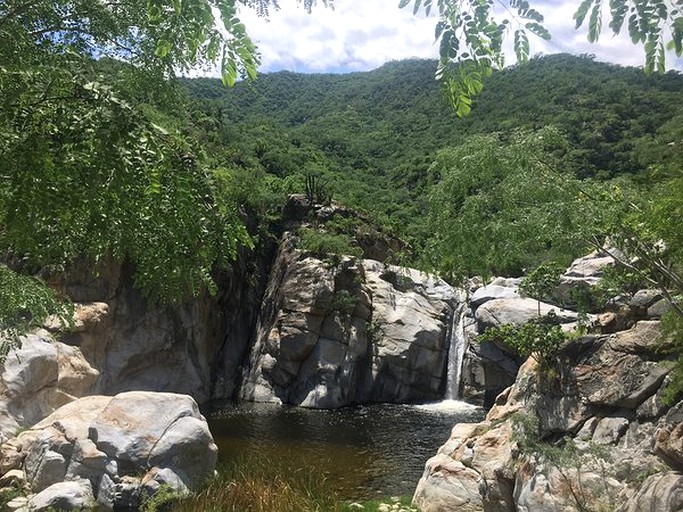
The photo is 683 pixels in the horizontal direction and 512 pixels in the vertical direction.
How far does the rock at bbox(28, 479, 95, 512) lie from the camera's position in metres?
9.14

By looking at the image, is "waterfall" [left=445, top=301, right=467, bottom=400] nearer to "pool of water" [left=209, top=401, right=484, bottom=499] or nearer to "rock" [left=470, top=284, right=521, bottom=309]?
"pool of water" [left=209, top=401, right=484, bottom=499]

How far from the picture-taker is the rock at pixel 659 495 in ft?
19.9

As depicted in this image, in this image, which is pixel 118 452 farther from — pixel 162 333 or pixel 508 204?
pixel 162 333

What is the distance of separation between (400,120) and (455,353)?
3763 cm

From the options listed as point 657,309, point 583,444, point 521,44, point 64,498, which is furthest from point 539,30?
point 64,498

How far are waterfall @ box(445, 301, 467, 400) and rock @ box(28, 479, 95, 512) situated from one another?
54.1 ft

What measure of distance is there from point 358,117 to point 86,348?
47.4 meters

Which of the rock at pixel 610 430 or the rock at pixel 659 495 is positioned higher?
the rock at pixel 610 430

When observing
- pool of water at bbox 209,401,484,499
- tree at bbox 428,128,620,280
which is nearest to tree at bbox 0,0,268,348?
tree at bbox 428,128,620,280

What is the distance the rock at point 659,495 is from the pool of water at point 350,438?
19.8ft

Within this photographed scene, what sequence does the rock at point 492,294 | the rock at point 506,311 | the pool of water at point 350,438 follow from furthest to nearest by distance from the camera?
the rock at point 492,294, the rock at point 506,311, the pool of water at point 350,438

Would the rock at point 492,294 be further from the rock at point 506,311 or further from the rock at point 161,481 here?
the rock at point 161,481

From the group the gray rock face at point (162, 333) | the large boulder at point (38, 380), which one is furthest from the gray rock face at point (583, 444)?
the gray rock face at point (162, 333)

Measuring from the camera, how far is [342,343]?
24078 millimetres
